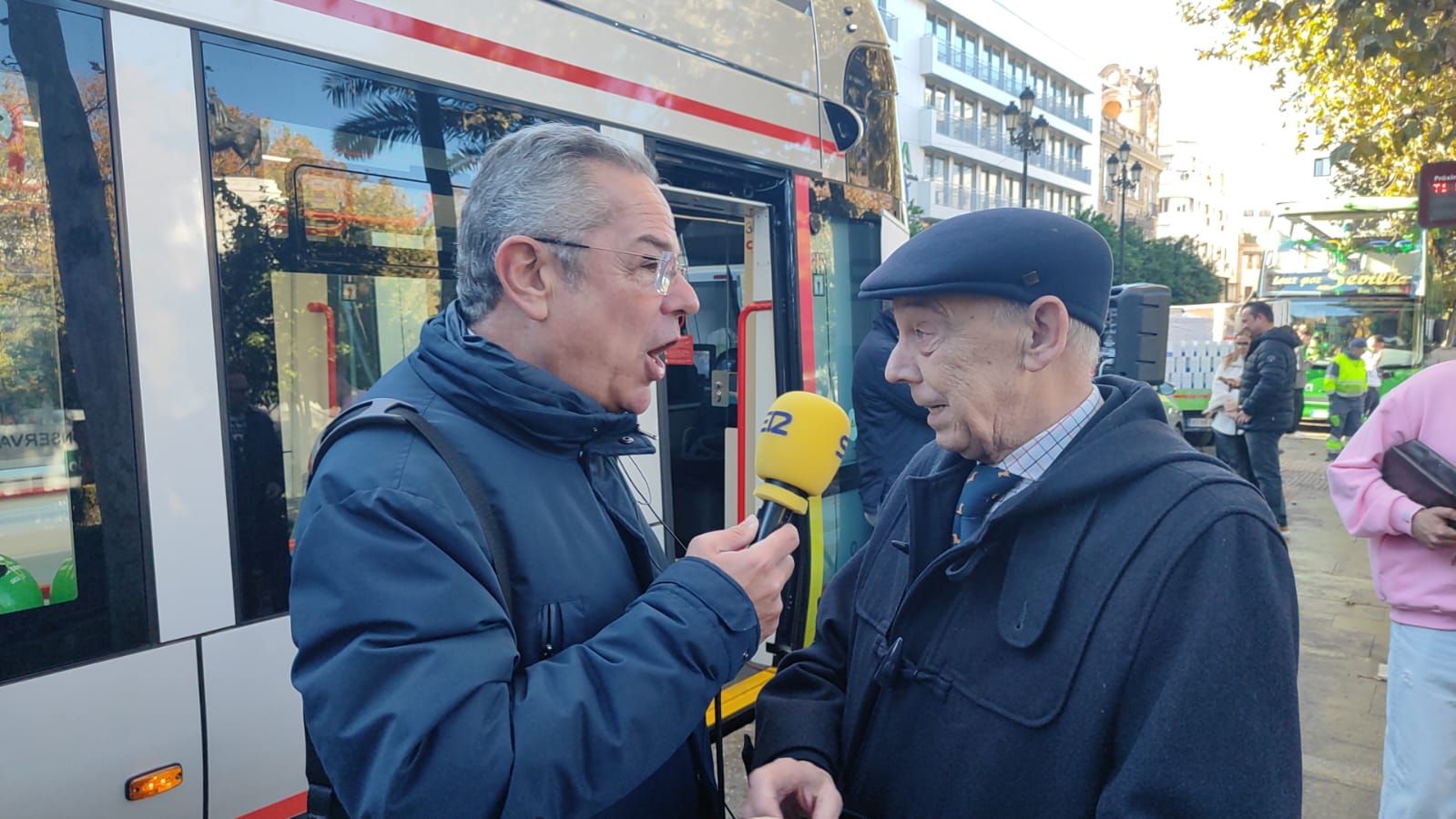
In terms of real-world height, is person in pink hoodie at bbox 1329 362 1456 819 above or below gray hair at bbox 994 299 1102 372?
below

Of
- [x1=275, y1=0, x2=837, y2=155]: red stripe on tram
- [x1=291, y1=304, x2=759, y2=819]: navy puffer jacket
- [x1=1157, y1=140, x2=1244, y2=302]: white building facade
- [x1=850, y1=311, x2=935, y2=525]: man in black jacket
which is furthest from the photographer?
[x1=1157, y1=140, x2=1244, y2=302]: white building facade

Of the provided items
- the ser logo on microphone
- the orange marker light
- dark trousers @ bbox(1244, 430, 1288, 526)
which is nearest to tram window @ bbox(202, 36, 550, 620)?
the orange marker light

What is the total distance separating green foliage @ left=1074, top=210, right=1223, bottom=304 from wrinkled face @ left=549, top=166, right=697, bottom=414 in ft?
119

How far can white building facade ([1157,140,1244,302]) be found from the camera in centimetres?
7400

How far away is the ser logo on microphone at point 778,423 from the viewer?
1776mm

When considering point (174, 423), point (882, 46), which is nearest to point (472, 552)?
point (174, 423)

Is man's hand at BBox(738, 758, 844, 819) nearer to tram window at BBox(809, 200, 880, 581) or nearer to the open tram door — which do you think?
the open tram door

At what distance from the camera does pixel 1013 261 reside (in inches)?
56.8

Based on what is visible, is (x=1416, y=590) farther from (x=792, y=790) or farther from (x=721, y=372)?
(x=721, y=372)

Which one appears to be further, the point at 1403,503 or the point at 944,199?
the point at 944,199

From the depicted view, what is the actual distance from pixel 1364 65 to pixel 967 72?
132 feet

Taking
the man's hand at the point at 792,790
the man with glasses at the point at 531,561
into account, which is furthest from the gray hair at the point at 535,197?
the man's hand at the point at 792,790

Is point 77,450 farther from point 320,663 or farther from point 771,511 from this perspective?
point 771,511

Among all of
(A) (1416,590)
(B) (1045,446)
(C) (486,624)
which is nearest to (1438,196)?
(A) (1416,590)
